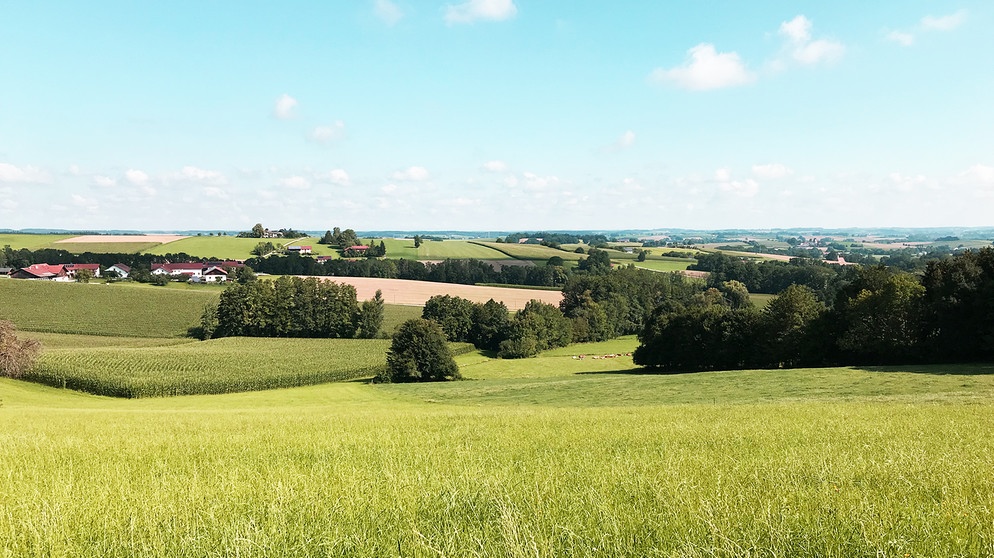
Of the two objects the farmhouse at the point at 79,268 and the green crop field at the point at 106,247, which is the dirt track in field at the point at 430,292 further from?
the green crop field at the point at 106,247

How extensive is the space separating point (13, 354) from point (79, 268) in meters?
117

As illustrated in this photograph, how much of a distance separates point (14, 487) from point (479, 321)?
84.9 metres

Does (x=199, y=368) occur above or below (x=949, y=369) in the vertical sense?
below

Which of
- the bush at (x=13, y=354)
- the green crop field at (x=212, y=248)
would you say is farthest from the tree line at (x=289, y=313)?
the green crop field at (x=212, y=248)

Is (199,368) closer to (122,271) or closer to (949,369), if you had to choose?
(949,369)

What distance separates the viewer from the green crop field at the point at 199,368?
47.3 metres

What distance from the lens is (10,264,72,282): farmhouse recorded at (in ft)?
429

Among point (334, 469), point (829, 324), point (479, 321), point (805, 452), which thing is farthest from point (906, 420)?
point (479, 321)

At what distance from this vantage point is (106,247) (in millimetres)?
172000

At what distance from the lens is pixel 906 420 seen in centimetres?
1402

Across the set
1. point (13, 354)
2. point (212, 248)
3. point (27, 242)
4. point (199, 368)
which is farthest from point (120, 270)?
point (13, 354)

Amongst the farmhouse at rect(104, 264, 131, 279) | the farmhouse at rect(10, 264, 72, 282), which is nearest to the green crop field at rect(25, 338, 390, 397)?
the farmhouse at rect(104, 264, 131, 279)

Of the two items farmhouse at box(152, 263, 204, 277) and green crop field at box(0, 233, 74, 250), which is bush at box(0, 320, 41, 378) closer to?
farmhouse at box(152, 263, 204, 277)

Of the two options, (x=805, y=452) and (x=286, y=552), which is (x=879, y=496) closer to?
(x=805, y=452)
